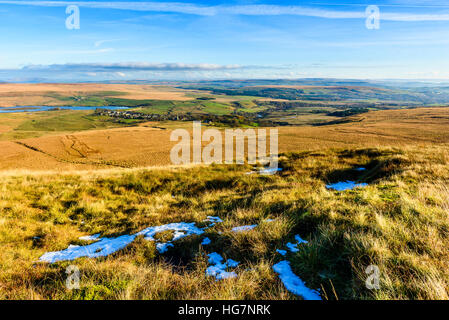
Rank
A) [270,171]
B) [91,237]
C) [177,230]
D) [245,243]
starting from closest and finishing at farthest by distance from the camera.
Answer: [245,243]
[177,230]
[91,237]
[270,171]

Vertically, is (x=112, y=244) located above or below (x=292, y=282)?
below

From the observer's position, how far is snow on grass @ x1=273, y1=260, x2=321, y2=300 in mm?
2920

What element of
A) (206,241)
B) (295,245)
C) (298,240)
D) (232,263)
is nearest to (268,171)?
(298,240)

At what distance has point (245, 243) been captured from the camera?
14.3 ft

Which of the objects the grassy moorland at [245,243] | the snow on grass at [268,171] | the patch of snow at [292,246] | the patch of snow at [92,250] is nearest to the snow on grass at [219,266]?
the grassy moorland at [245,243]

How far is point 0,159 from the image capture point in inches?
1597

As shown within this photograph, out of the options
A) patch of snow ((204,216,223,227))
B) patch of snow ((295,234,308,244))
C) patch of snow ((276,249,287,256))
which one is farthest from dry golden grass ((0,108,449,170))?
patch of snow ((276,249,287,256))

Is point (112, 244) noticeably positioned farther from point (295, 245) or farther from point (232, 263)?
point (295, 245)

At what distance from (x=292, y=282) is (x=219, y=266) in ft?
4.19

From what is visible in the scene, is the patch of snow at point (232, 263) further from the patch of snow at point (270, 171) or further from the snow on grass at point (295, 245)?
the patch of snow at point (270, 171)

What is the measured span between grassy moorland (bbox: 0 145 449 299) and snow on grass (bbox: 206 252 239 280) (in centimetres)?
13

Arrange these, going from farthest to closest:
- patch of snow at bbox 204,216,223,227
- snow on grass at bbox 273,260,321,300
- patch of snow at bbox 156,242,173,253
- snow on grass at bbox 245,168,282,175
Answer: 1. snow on grass at bbox 245,168,282,175
2. patch of snow at bbox 204,216,223,227
3. patch of snow at bbox 156,242,173,253
4. snow on grass at bbox 273,260,321,300

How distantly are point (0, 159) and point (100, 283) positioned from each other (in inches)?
2180

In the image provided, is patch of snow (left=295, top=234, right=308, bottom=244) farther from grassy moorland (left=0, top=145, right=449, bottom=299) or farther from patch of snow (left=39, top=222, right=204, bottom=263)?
patch of snow (left=39, top=222, right=204, bottom=263)
